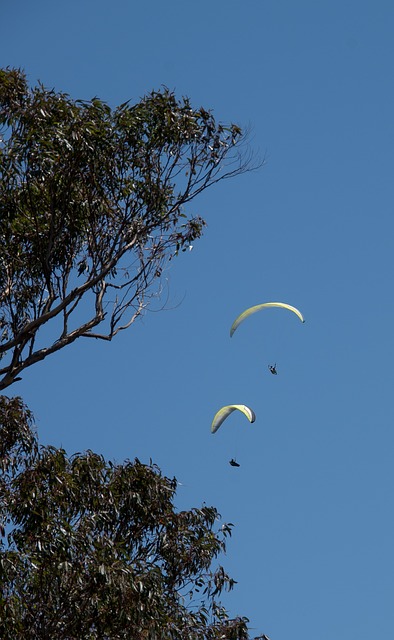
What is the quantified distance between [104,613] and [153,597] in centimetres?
65

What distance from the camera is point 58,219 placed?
20.3 m

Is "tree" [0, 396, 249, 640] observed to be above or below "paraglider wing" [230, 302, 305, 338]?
below

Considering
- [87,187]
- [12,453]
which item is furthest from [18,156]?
[12,453]

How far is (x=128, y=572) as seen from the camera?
57.5ft

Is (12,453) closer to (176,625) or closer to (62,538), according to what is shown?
(62,538)

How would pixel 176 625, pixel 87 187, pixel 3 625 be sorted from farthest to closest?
pixel 87 187 → pixel 176 625 → pixel 3 625

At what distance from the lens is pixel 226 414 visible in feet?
66.2

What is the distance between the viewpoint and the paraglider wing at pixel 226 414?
18.6 m

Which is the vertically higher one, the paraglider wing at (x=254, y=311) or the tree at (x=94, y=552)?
the paraglider wing at (x=254, y=311)

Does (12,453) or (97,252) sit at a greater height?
(97,252)

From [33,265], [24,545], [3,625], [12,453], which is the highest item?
[33,265]

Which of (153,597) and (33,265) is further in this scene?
(33,265)

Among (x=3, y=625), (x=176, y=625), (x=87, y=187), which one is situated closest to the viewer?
(x=3, y=625)

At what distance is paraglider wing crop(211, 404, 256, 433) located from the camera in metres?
18.6
